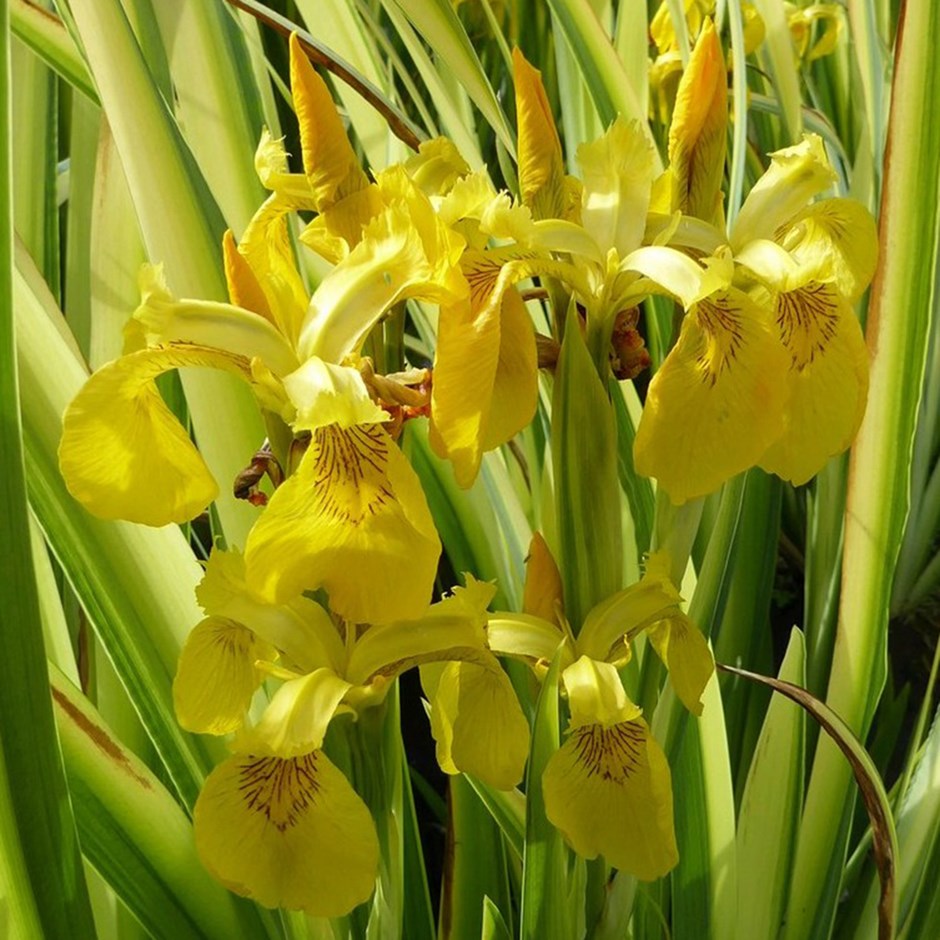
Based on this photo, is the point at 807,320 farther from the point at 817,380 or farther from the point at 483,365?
A: the point at 483,365

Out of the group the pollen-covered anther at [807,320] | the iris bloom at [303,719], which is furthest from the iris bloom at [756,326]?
the iris bloom at [303,719]

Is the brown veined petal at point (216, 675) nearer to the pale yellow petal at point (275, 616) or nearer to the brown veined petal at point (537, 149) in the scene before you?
the pale yellow petal at point (275, 616)

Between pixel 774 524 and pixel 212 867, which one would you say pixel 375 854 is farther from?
pixel 774 524

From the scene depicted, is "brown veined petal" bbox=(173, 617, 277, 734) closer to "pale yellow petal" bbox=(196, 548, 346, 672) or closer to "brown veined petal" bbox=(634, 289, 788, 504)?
"pale yellow petal" bbox=(196, 548, 346, 672)

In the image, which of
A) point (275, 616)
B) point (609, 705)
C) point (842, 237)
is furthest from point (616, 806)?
point (842, 237)

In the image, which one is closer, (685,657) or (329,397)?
(329,397)

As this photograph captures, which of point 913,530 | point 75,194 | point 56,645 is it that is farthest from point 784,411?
point 913,530
